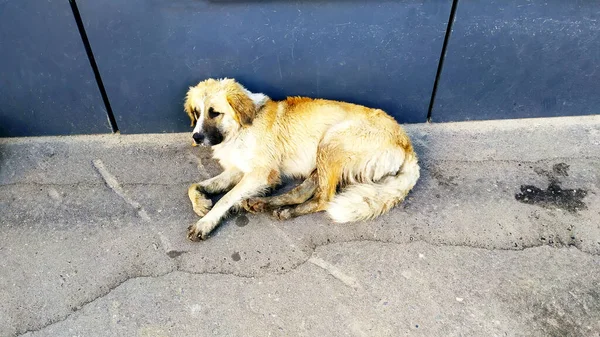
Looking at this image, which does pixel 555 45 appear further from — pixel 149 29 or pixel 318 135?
pixel 149 29

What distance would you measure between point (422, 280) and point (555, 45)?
2414mm

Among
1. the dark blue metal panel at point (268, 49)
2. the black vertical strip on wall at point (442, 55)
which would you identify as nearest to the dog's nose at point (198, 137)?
the dark blue metal panel at point (268, 49)

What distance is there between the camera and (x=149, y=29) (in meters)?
3.59

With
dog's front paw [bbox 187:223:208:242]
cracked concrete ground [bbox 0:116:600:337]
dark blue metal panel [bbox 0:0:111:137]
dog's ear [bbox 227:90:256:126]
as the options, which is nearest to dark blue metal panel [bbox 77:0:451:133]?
dark blue metal panel [bbox 0:0:111:137]

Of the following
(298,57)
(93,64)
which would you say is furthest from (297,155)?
(93,64)

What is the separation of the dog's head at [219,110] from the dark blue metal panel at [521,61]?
5.99 feet

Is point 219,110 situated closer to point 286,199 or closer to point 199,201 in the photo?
point 199,201

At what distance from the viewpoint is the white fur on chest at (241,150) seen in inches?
140

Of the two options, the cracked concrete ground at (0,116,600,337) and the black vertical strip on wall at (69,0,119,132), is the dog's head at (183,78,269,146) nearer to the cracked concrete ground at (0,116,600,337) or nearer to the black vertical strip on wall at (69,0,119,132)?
the cracked concrete ground at (0,116,600,337)

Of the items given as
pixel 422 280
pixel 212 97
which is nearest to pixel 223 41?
pixel 212 97

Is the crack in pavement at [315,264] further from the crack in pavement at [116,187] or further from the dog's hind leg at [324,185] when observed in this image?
the crack in pavement at [116,187]

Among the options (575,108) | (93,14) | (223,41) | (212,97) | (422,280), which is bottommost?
(422,280)

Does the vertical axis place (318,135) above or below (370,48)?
below

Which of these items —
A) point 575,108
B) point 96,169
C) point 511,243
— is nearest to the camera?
point 511,243
